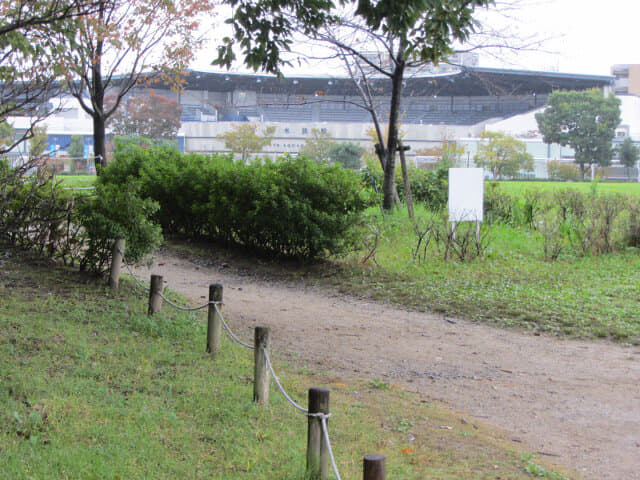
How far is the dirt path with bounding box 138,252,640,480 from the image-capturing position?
4.74 meters

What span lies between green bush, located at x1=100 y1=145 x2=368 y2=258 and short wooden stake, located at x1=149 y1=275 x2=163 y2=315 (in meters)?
3.93

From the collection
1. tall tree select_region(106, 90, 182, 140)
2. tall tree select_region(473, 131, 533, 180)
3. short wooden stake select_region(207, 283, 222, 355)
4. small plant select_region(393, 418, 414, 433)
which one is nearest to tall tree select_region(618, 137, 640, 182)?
tall tree select_region(473, 131, 533, 180)

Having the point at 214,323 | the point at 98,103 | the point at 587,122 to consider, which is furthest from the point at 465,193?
the point at 587,122

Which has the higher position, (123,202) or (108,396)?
(123,202)

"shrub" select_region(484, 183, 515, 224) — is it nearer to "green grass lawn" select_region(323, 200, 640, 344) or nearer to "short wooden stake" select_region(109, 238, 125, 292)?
"green grass lawn" select_region(323, 200, 640, 344)

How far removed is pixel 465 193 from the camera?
12289 mm

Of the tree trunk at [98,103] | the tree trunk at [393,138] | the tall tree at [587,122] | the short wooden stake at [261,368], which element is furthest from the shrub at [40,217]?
the tall tree at [587,122]

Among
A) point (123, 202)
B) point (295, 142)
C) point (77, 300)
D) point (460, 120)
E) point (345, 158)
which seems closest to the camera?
point (77, 300)

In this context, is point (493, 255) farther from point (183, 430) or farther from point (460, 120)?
point (460, 120)

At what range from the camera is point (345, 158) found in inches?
1860

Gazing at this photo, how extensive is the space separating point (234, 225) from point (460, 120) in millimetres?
63728

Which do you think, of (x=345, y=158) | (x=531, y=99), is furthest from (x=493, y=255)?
(x=531, y=99)

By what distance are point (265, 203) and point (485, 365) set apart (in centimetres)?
570

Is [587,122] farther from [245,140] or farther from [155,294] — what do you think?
[155,294]
